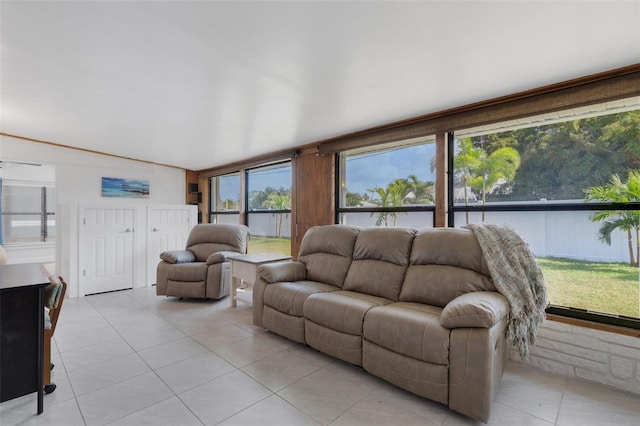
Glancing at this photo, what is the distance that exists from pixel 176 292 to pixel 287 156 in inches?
97.6

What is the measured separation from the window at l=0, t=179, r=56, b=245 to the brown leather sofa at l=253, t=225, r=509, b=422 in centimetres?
701

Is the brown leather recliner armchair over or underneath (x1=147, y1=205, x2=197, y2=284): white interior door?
underneath

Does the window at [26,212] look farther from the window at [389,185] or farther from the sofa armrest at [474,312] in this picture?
the sofa armrest at [474,312]

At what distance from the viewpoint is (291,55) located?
2.05 meters

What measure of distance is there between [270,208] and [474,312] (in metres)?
3.97

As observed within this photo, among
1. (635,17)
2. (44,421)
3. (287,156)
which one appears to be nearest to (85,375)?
→ (44,421)

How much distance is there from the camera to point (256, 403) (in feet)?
6.19

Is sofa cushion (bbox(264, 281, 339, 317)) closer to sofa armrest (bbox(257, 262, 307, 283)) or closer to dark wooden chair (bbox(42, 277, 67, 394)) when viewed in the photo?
sofa armrest (bbox(257, 262, 307, 283))

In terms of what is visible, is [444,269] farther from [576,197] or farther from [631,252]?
[631,252]

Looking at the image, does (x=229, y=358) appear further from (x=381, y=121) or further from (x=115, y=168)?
(x=115, y=168)

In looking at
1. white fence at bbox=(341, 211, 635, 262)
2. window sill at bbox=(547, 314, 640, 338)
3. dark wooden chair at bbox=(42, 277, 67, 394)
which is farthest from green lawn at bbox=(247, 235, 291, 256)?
window sill at bbox=(547, 314, 640, 338)

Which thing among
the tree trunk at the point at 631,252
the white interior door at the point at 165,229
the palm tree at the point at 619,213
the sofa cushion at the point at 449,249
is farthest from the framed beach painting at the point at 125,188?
the tree trunk at the point at 631,252

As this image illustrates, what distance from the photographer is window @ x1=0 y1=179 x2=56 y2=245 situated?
6.58 m

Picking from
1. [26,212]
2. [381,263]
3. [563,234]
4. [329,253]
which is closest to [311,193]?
[329,253]
